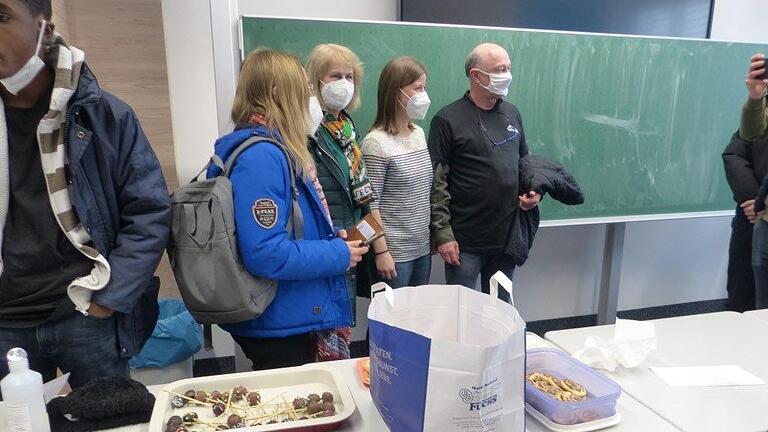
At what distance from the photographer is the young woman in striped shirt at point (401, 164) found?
1.92 m

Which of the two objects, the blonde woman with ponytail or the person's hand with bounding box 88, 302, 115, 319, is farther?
the blonde woman with ponytail

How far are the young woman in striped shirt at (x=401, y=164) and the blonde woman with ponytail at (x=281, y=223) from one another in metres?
0.51

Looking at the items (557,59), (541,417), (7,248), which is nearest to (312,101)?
(7,248)

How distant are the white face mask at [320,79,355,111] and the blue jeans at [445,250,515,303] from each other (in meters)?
0.86

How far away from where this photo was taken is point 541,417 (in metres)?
0.98

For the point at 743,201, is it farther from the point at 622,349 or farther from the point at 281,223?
the point at 281,223

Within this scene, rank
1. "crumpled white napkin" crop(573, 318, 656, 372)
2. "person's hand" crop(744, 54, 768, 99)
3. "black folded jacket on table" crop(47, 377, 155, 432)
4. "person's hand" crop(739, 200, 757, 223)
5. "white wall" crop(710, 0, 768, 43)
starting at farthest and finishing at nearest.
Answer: "white wall" crop(710, 0, 768, 43)
"person's hand" crop(739, 200, 757, 223)
"person's hand" crop(744, 54, 768, 99)
"crumpled white napkin" crop(573, 318, 656, 372)
"black folded jacket on table" crop(47, 377, 155, 432)

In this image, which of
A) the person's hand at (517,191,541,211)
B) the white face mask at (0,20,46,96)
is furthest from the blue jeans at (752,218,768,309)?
the white face mask at (0,20,46,96)

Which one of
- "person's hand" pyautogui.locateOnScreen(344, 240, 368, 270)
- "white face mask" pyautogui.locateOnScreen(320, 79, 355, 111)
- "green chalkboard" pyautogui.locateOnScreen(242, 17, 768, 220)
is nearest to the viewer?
"person's hand" pyautogui.locateOnScreen(344, 240, 368, 270)

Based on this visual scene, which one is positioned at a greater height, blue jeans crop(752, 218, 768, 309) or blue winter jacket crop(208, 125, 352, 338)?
blue winter jacket crop(208, 125, 352, 338)

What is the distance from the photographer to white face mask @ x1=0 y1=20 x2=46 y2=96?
41.9 inches

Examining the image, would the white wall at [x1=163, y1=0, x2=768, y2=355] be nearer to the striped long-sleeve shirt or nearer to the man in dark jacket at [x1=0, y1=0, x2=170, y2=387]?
the striped long-sleeve shirt

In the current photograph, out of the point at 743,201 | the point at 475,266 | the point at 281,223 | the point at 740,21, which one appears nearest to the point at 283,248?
the point at 281,223

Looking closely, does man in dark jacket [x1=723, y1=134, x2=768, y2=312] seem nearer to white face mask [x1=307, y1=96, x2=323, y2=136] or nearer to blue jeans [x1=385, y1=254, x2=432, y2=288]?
blue jeans [x1=385, y1=254, x2=432, y2=288]
